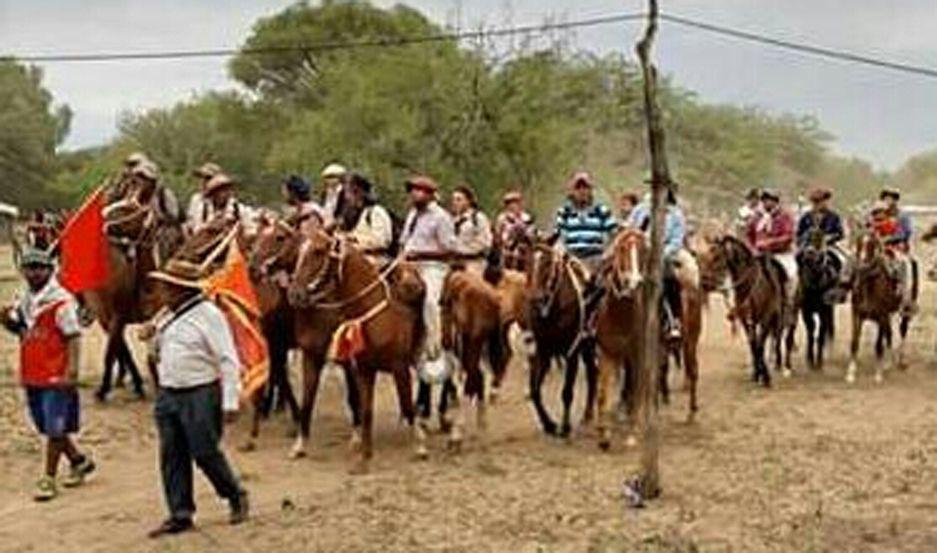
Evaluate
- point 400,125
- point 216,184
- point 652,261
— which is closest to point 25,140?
point 400,125

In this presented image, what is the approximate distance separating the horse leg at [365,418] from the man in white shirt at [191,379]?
8.62 feet

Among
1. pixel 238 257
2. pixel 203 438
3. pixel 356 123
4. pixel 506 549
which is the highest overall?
pixel 356 123

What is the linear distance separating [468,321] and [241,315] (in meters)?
3.57

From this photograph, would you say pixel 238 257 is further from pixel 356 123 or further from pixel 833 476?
pixel 356 123

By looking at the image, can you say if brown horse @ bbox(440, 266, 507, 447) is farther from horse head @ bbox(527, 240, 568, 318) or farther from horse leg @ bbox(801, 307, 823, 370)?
horse leg @ bbox(801, 307, 823, 370)

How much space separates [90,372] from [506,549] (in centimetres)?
1106

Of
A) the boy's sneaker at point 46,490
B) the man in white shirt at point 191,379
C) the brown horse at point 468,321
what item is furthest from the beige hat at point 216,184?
the man in white shirt at point 191,379

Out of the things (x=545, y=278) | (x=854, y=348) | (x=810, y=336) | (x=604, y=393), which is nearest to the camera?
(x=604, y=393)

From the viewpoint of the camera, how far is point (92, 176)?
2243 inches

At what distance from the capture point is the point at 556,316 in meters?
15.3

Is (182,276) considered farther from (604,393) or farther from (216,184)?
(216,184)

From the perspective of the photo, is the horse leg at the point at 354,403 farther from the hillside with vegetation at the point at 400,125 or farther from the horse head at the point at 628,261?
the hillside with vegetation at the point at 400,125

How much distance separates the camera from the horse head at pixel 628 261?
14125 millimetres

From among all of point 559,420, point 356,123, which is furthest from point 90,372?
point 356,123
